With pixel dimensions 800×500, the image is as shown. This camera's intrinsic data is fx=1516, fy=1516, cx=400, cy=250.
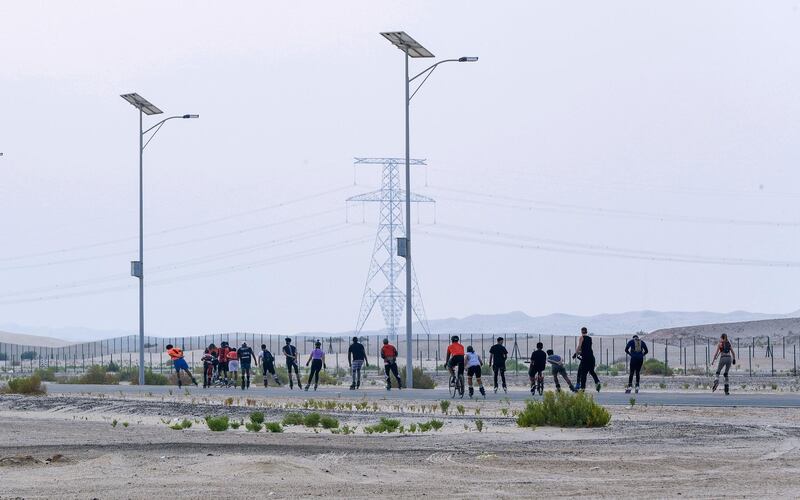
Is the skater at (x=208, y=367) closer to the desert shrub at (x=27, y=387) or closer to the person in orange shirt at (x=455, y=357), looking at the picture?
the desert shrub at (x=27, y=387)

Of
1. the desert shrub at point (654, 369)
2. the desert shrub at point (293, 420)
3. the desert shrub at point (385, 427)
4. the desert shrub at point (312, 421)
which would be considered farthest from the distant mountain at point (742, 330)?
the desert shrub at point (385, 427)

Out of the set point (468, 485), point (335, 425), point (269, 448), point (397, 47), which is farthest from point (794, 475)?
point (397, 47)

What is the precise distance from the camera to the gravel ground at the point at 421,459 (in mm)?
16375

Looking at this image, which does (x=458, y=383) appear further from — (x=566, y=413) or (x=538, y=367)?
(x=566, y=413)

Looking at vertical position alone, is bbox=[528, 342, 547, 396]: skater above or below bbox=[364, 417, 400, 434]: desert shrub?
above

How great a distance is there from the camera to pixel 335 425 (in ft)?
85.5

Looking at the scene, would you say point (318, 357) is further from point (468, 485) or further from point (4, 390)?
point (468, 485)

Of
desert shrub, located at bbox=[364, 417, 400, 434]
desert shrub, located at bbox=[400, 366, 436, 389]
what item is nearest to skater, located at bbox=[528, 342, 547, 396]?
desert shrub, located at bbox=[400, 366, 436, 389]

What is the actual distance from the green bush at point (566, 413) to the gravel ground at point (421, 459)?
1.44 feet

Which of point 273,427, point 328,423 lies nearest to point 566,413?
point 328,423

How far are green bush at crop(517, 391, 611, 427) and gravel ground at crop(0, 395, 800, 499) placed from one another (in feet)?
1.44

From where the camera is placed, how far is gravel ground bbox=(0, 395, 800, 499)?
16375 mm

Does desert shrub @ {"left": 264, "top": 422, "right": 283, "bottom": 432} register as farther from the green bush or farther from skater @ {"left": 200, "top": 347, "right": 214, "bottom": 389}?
skater @ {"left": 200, "top": 347, "right": 214, "bottom": 389}

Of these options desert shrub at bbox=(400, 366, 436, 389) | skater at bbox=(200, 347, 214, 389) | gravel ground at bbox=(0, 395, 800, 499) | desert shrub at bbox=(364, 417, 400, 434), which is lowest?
gravel ground at bbox=(0, 395, 800, 499)
